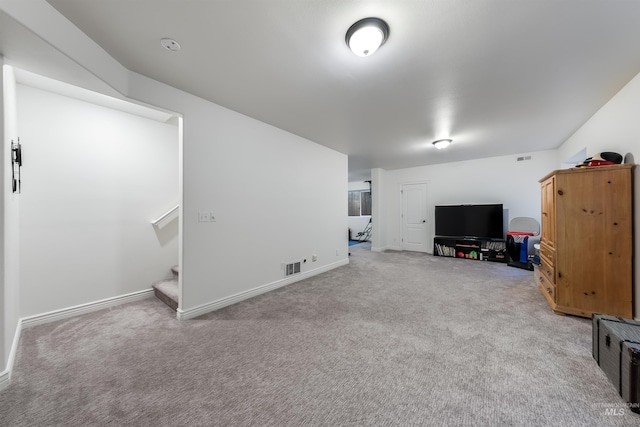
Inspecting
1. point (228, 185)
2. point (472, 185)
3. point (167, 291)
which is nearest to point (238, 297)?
point (167, 291)

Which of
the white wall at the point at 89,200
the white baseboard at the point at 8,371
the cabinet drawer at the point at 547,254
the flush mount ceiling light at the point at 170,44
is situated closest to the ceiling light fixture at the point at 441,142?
the cabinet drawer at the point at 547,254

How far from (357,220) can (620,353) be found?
26.1 feet

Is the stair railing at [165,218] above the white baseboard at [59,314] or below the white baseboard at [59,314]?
above

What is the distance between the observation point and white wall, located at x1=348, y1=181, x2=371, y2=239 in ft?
30.0

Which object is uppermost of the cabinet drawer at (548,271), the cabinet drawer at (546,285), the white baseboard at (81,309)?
the cabinet drawer at (548,271)

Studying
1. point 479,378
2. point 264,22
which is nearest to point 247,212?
point 264,22

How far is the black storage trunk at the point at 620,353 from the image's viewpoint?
1315 millimetres

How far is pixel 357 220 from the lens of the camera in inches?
368

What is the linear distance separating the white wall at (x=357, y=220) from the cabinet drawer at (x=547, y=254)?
602cm

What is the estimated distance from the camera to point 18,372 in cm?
164

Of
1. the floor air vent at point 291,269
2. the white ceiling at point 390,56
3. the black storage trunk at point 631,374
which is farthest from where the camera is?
the floor air vent at point 291,269

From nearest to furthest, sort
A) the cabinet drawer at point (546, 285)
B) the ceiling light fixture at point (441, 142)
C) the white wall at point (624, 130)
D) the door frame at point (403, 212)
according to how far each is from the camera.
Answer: the white wall at point (624, 130), the cabinet drawer at point (546, 285), the ceiling light fixture at point (441, 142), the door frame at point (403, 212)

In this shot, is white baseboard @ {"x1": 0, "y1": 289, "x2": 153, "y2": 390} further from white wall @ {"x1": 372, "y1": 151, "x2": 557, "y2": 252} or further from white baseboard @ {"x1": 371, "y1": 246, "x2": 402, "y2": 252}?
white wall @ {"x1": 372, "y1": 151, "x2": 557, "y2": 252}

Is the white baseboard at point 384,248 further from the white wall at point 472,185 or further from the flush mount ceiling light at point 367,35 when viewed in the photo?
the flush mount ceiling light at point 367,35
